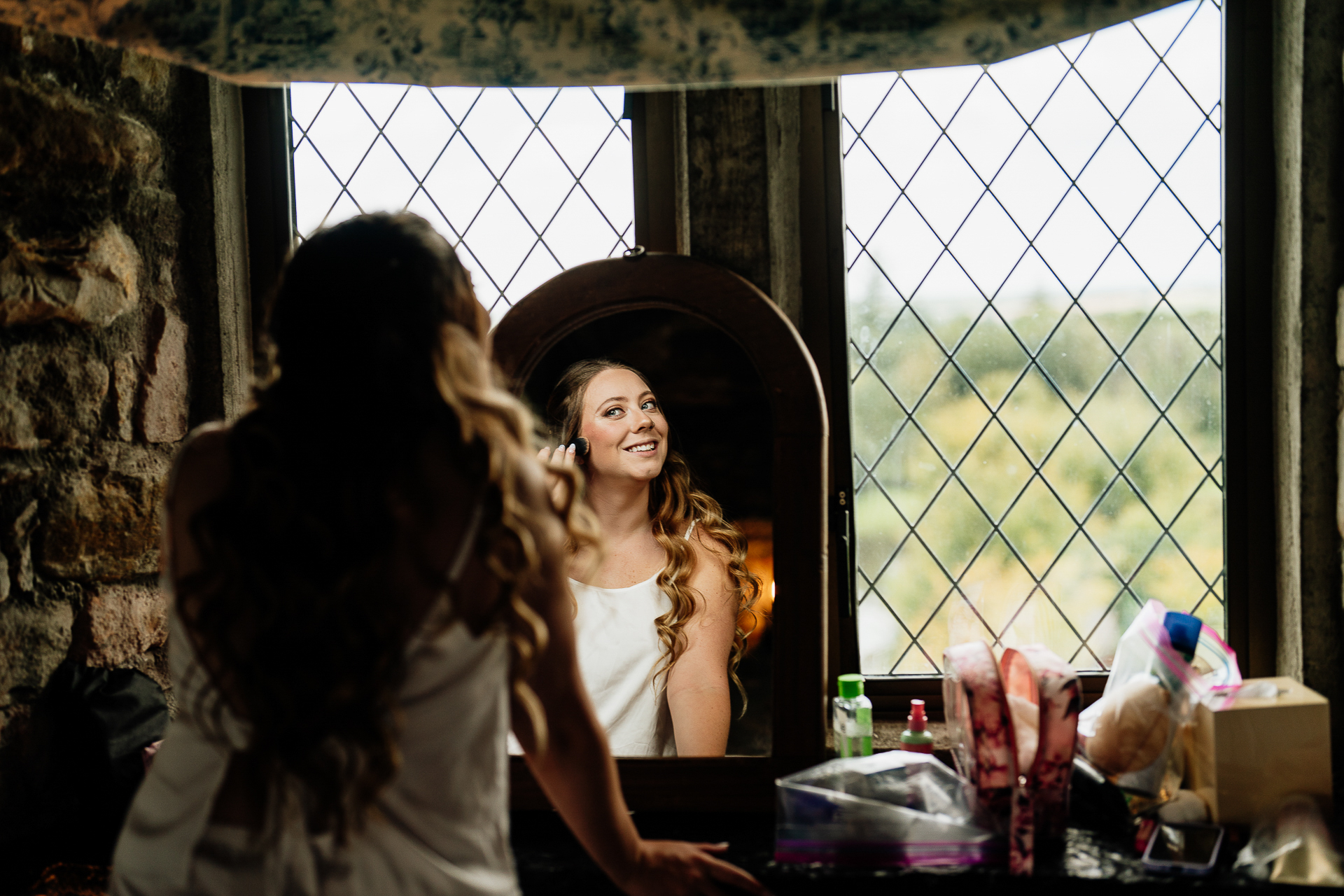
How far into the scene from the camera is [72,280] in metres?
1.40

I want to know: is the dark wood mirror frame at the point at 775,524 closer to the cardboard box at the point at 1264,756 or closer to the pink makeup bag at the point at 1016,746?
the pink makeup bag at the point at 1016,746

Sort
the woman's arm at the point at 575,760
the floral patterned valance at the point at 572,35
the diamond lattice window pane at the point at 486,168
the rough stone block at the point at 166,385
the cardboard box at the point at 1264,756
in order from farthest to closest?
the diamond lattice window pane at the point at 486,168 → the rough stone block at the point at 166,385 → the cardboard box at the point at 1264,756 → the floral patterned valance at the point at 572,35 → the woman's arm at the point at 575,760

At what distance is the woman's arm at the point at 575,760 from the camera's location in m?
0.92

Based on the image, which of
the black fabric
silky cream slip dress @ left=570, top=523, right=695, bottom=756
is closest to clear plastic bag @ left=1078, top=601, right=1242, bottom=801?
silky cream slip dress @ left=570, top=523, right=695, bottom=756

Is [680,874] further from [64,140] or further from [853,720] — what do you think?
[64,140]

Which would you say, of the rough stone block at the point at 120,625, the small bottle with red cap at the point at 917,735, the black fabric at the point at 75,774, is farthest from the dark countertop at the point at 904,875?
the rough stone block at the point at 120,625

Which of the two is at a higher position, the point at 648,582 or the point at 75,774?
the point at 648,582

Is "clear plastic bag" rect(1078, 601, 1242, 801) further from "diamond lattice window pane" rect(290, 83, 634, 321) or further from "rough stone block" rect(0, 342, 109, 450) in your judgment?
"rough stone block" rect(0, 342, 109, 450)

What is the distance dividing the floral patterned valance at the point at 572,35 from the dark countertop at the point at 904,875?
1065 millimetres

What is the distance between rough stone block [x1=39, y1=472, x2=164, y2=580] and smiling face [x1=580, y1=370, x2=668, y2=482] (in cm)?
76

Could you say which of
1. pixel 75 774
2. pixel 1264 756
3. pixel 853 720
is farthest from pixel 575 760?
pixel 1264 756

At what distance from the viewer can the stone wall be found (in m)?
1.35

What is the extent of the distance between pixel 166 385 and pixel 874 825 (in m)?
1.36

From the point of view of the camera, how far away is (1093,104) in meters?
1.66
